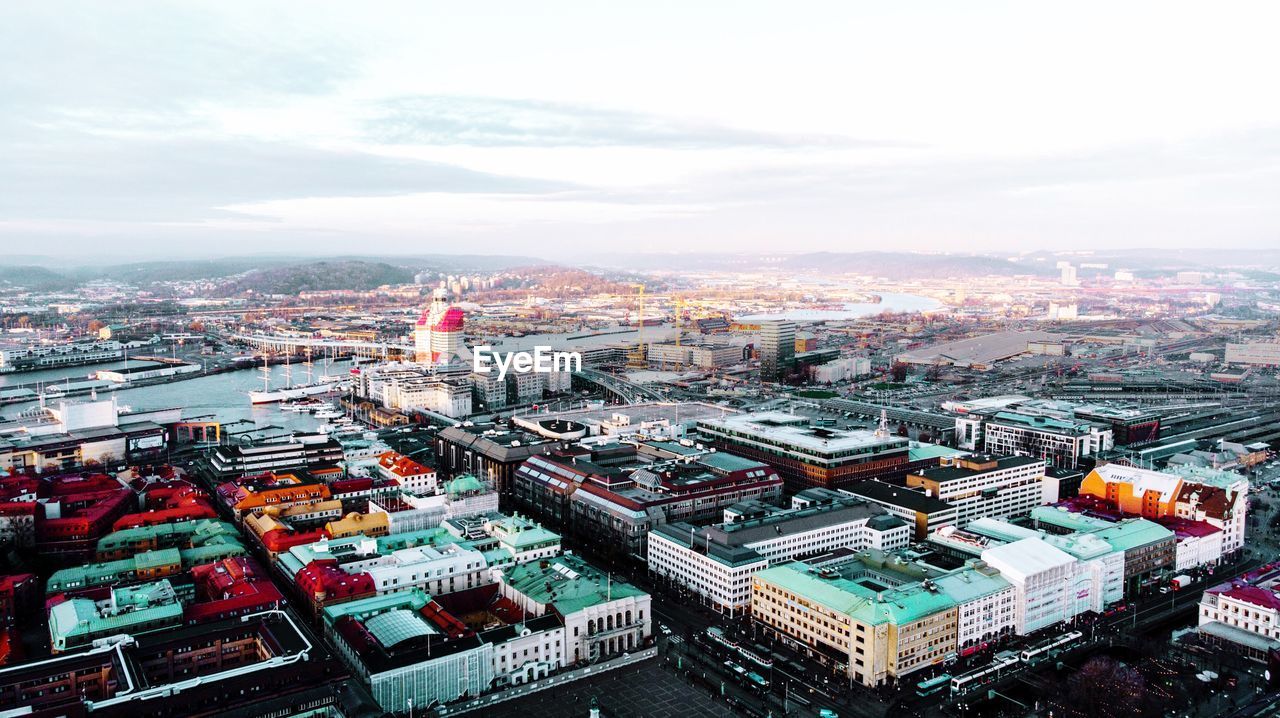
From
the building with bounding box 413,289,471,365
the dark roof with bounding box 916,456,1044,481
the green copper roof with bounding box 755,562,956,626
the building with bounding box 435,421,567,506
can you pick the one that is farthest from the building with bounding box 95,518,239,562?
the building with bounding box 413,289,471,365

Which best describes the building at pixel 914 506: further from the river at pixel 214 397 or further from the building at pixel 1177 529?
the river at pixel 214 397

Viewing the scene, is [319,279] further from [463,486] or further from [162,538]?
[162,538]

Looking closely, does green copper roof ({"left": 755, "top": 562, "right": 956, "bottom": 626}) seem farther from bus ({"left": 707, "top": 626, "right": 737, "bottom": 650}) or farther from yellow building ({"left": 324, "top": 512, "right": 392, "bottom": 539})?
yellow building ({"left": 324, "top": 512, "right": 392, "bottom": 539})

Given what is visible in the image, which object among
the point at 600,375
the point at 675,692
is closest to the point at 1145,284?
the point at 600,375

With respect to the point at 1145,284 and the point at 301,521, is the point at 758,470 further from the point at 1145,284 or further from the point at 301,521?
the point at 1145,284

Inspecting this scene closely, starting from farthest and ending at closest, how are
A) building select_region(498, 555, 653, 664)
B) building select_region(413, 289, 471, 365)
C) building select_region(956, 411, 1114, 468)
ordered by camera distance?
1. building select_region(413, 289, 471, 365)
2. building select_region(956, 411, 1114, 468)
3. building select_region(498, 555, 653, 664)

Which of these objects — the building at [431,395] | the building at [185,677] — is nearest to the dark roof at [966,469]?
the building at [185,677]

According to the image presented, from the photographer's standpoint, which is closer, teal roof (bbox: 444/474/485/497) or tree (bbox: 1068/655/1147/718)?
tree (bbox: 1068/655/1147/718)
